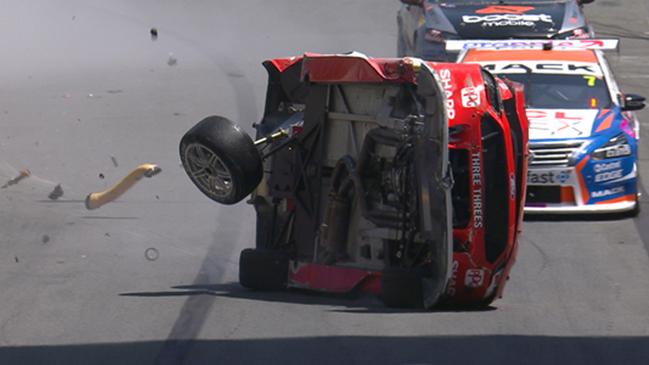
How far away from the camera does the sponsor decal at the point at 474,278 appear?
8.53m

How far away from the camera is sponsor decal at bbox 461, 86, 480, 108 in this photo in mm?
8391

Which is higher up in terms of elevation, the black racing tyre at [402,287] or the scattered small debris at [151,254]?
the black racing tyre at [402,287]

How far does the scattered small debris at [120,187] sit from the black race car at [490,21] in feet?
16.3

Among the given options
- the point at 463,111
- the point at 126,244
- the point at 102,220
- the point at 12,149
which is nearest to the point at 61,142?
the point at 12,149

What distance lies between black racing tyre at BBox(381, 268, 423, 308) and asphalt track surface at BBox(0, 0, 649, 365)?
0.45ft

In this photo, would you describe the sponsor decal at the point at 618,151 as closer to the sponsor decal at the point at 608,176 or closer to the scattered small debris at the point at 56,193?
the sponsor decal at the point at 608,176

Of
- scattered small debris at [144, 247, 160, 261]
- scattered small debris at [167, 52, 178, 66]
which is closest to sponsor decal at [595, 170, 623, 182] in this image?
scattered small debris at [144, 247, 160, 261]

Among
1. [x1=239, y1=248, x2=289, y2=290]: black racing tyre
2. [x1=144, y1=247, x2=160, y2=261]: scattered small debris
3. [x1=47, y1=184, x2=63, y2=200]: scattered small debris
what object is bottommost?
[x1=144, y1=247, x2=160, y2=261]: scattered small debris

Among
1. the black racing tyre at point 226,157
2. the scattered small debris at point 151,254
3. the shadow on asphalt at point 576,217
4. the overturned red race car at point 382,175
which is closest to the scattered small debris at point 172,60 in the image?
the shadow on asphalt at point 576,217

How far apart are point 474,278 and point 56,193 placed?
19.1 feet

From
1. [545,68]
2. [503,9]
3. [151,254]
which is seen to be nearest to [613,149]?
[545,68]

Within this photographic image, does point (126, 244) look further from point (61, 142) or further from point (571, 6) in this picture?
point (571, 6)

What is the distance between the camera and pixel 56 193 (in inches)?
516

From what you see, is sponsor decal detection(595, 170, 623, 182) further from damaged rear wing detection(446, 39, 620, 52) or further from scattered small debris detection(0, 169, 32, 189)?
scattered small debris detection(0, 169, 32, 189)
